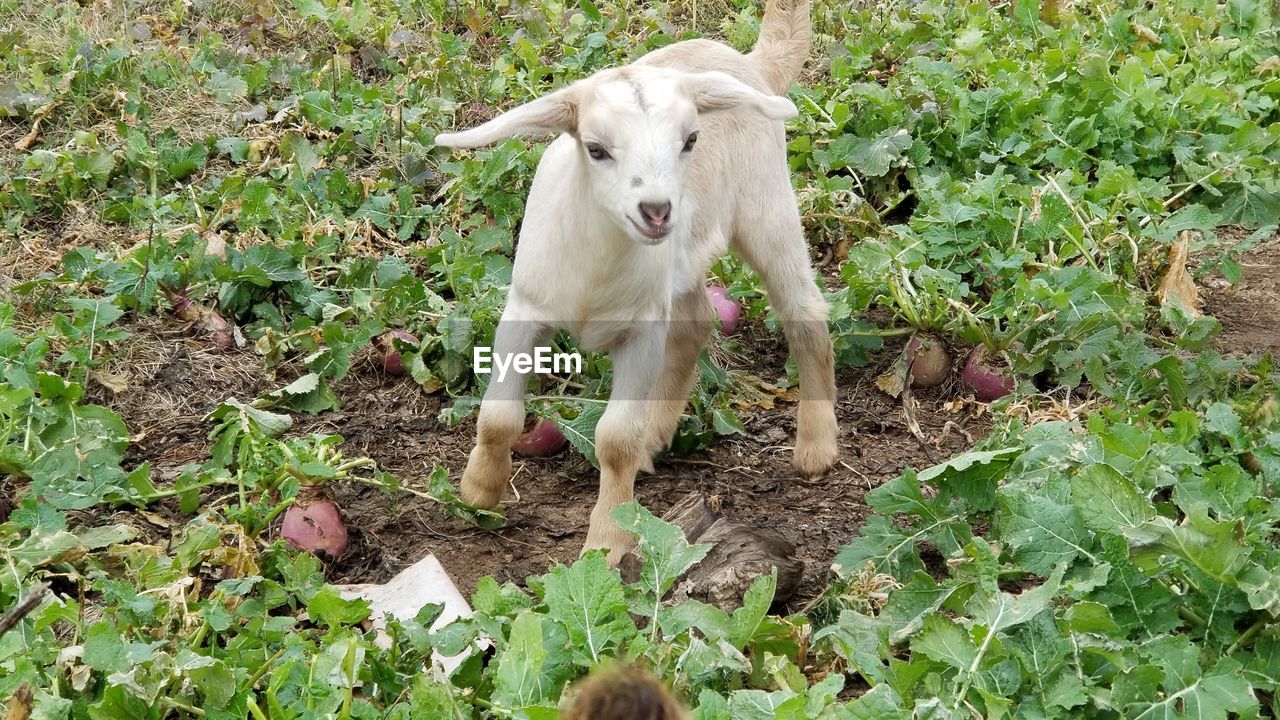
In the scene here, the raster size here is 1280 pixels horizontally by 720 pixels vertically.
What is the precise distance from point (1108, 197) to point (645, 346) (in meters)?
2.63

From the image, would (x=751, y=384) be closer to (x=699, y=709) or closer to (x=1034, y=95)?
(x=1034, y=95)

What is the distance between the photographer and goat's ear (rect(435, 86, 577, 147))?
3.64m

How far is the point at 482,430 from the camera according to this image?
4.18 m

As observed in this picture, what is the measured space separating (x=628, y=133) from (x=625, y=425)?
38.2 inches

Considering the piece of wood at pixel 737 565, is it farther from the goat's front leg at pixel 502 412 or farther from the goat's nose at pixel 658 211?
the goat's nose at pixel 658 211

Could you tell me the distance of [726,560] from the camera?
368cm

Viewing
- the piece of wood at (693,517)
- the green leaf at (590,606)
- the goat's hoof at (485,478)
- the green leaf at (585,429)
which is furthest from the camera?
the green leaf at (585,429)

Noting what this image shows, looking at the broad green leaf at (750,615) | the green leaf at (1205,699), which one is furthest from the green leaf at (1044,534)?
the broad green leaf at (750,615)

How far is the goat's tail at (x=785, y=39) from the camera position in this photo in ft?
17.2

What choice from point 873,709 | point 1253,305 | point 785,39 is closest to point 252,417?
point 873,709

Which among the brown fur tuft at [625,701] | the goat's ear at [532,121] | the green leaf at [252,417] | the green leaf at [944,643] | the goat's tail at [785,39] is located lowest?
the green leaf at [252,417]

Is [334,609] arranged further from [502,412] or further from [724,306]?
[724,306]

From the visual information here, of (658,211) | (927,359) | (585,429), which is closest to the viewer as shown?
(658,211)

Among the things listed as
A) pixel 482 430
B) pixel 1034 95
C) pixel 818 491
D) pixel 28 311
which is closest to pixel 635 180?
pixel 482 430
